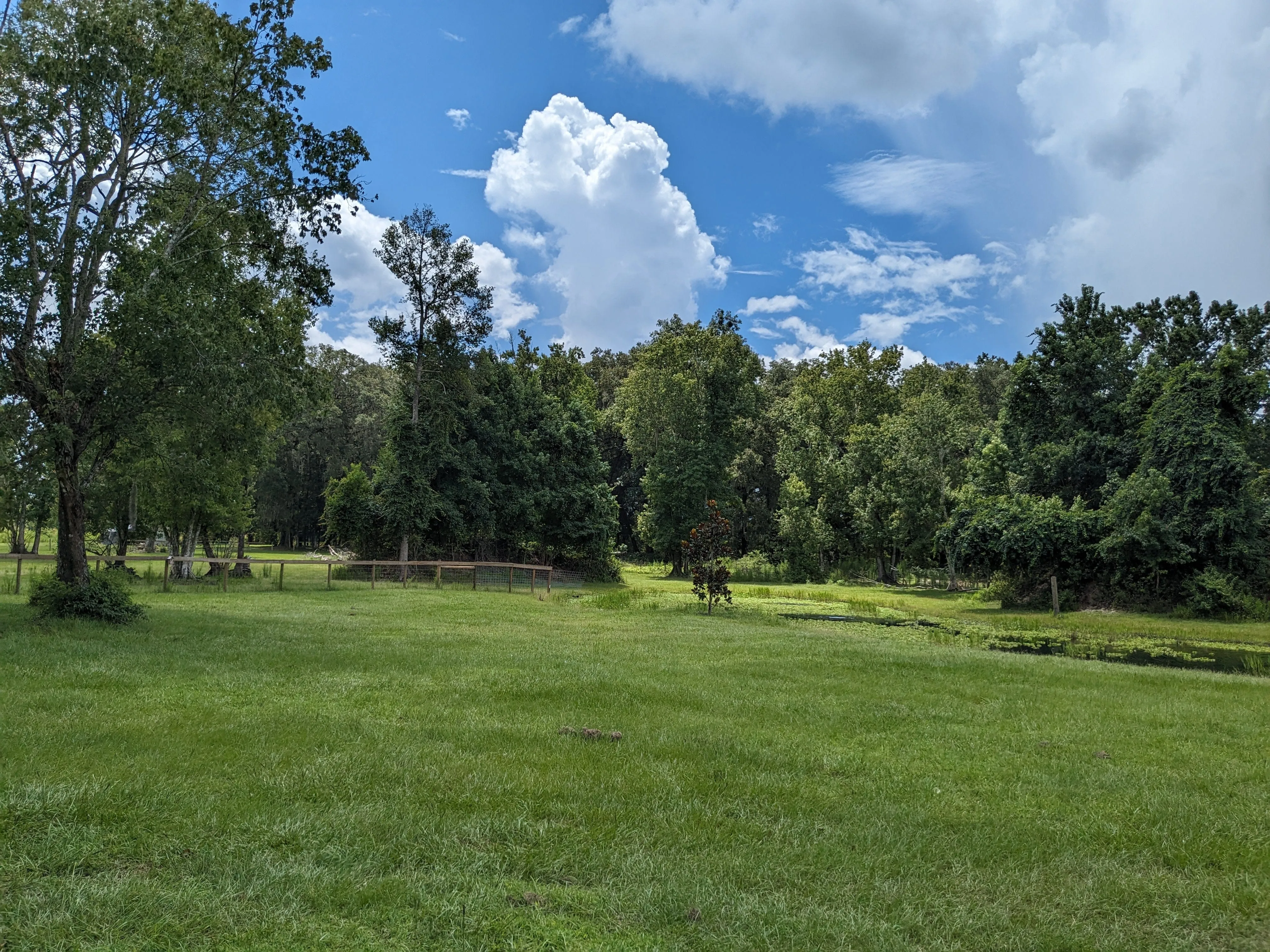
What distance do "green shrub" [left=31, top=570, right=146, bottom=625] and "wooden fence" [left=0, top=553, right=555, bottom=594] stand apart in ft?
25.3

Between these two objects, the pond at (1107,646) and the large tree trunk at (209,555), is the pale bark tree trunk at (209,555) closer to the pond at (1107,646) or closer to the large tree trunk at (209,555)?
the large tree trunk at (209,555)

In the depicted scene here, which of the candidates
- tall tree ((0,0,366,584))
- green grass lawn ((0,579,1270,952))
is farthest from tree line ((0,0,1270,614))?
green grass lawn ((0,579,1270,952))

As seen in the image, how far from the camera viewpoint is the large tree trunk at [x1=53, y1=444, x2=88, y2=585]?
13461 millimetres

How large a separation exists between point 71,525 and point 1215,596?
103ft

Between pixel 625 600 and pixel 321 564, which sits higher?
pixel 321 564

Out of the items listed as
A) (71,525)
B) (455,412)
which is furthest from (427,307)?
(71,525)

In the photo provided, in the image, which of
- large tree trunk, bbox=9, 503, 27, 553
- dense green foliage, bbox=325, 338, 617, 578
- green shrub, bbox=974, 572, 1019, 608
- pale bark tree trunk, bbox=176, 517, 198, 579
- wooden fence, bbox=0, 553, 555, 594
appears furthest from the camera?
dense green foliage, bbox=325, 338, 617, 578

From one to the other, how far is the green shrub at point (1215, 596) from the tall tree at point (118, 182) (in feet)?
92.1

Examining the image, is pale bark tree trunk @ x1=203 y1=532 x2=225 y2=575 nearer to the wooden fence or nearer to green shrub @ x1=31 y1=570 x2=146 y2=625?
the wooden fence

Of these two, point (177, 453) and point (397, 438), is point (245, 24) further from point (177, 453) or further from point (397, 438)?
point (397, 438)

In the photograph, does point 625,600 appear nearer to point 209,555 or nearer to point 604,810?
point 604,810

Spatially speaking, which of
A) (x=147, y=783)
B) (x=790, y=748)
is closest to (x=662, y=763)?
(x=790, y=748)

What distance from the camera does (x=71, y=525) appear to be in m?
13.7

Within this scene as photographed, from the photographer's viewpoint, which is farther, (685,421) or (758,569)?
(685,421)
